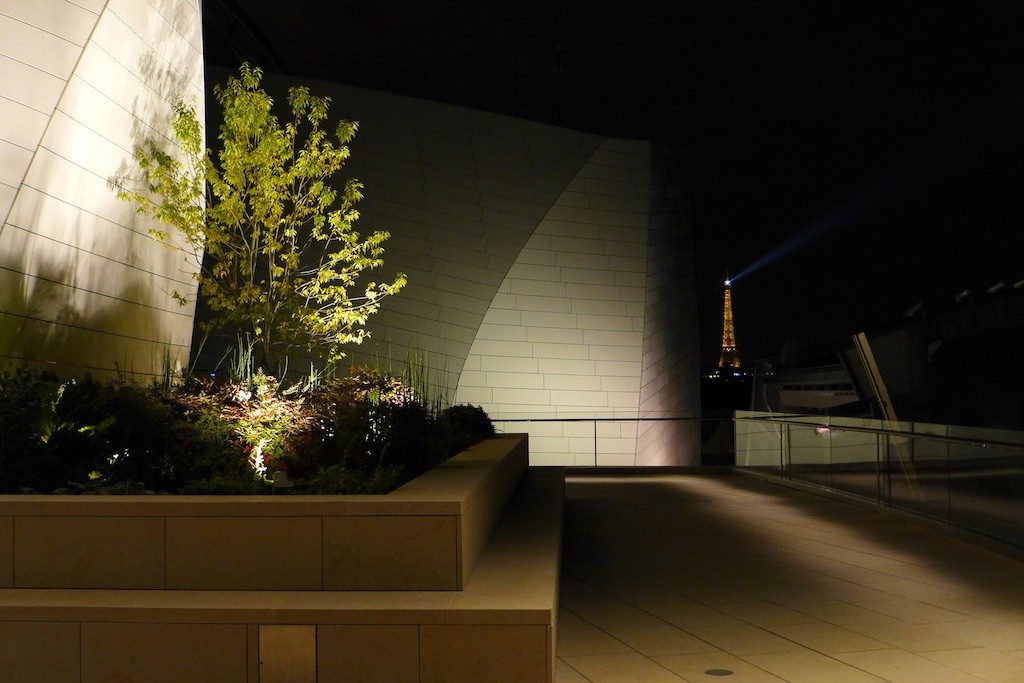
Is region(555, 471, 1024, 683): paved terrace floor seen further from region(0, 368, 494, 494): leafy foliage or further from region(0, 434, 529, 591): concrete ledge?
region(0, 368, 494, 494): leafy foliage

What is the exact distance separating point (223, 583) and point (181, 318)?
28.5 ft

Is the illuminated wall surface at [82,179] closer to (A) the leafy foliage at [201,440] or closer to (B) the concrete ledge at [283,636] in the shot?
(A) the leafy foliage at [201,440]

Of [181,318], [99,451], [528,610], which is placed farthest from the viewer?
[181,318]

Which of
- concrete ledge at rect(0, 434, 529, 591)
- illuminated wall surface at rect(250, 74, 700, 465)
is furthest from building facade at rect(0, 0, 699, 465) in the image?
concrete ledge at rect(0, 434, 529, 591)

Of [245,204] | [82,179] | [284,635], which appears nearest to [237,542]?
[284,635]

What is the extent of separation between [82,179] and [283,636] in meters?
7.26

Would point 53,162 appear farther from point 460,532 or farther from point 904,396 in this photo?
point 904,396

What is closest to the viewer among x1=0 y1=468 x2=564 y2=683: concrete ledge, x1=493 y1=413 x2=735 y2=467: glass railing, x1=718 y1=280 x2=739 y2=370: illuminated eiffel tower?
x1=0 y1=468 x2=564 y2=683: concrete ledge

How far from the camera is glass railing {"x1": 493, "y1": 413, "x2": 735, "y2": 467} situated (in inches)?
775

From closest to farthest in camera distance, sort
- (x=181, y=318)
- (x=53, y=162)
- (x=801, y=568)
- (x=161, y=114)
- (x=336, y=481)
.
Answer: (x=336, y=481)
(x=801, y=568)
(x=53, y=162)
(x=161, y=114)
(x=181, y=318)

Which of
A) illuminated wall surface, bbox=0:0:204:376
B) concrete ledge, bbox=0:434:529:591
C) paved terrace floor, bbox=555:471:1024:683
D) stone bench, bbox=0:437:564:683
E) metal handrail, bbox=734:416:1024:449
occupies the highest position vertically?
illuminated wall surface, bbox=0:0:204:376

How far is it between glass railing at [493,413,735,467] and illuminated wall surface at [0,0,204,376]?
372 inches

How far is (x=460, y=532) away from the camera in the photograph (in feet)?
16.6

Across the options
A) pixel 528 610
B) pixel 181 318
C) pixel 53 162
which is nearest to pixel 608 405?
pixel 181 318
